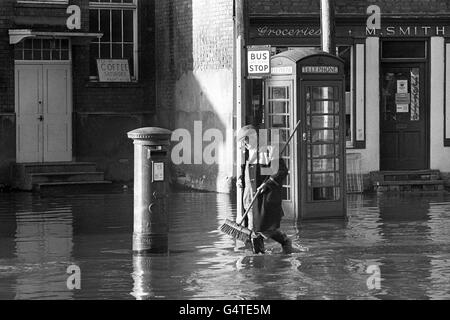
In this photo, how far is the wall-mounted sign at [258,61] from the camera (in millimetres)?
16031

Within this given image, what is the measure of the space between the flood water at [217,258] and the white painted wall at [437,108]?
12.1 feet

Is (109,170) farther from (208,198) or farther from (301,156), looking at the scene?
(301,156)

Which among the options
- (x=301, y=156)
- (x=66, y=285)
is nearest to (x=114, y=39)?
(x=301, y=156)

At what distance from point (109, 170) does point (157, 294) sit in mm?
14912

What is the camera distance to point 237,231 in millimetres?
14477

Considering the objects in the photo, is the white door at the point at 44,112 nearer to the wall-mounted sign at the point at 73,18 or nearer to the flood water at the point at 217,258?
the wall-mounted sign at the point at 73,18

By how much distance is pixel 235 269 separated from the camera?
43.3 feet

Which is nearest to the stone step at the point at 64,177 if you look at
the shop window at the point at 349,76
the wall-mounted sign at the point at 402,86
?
the shop window at the point at 349,76

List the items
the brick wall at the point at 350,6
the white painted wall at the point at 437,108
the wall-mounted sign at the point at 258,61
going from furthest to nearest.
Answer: the white painted wall at the point at 437,108 → the brick wall at the point at 350,6 → the wall-mounted sign at the point at 258,61

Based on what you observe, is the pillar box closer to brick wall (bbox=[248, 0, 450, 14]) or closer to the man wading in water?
the man wading in water

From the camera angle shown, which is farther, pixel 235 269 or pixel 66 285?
pixel 235 269

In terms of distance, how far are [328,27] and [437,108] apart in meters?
4.97
